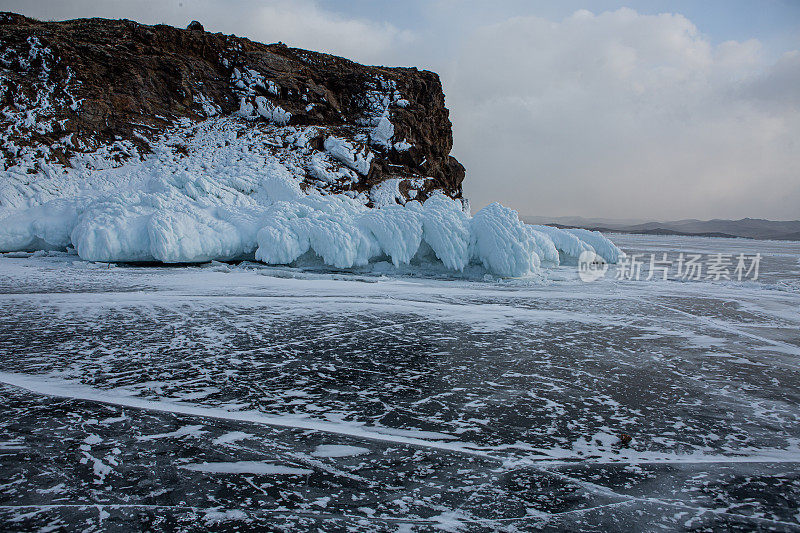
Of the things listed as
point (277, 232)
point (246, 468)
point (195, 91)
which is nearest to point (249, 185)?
point (277, 232)

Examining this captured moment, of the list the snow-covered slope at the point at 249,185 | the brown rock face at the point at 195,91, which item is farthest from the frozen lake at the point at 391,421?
the brown rock face at the point at 195,91

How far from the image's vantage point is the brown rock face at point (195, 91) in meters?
18.3

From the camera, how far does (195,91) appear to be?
23.4 m

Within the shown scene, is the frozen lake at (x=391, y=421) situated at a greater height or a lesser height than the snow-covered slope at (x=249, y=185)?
lesser

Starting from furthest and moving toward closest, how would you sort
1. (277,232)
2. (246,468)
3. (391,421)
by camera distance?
(277,232)
(391,421)
(246,468)

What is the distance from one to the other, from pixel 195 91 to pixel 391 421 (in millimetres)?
25475

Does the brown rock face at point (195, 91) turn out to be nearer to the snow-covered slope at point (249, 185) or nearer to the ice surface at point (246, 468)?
the snow-covered slope at point (249, 185)

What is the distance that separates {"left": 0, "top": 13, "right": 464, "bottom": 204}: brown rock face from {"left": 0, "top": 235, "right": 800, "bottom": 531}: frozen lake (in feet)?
56.4

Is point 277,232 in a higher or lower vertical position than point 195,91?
lower

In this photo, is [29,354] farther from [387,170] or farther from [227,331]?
[387,170]

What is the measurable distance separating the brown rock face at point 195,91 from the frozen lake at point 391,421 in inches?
677

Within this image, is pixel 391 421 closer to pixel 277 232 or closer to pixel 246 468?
pixel 246 468

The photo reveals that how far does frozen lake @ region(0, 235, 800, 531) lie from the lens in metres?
1.55

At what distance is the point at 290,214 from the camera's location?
988cm
